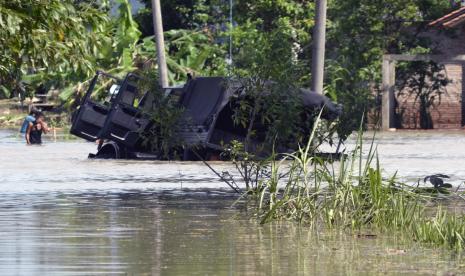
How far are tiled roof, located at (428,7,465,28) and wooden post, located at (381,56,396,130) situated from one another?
81.5 inches

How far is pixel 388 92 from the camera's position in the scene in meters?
49.9

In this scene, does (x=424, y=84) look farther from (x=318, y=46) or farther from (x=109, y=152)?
(x=109, y=152)

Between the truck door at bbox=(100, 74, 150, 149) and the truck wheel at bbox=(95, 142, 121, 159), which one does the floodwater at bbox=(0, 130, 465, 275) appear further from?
the truck wheel at bbox=(95, 142, 121, 159)

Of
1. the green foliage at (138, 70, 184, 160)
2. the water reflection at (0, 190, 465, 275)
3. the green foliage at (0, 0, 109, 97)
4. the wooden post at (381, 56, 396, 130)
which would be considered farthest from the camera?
the wooden post at (381, 56, 396, 130)

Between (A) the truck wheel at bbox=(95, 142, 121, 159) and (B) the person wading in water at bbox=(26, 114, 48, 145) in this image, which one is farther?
(B) the person wading in water at bbox=(26, 114, 48, 145)

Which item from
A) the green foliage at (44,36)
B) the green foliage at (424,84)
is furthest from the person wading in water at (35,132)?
the green foliage at (44,36)

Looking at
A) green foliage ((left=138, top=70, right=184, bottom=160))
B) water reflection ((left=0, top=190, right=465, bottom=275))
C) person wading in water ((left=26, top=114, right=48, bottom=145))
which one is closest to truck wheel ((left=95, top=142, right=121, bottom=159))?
person wading in water ((left=26, top=114, right=48, bottom=145))

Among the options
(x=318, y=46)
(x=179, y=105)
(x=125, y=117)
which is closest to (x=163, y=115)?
(x=179, y=105)

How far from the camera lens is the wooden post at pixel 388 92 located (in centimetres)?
4938

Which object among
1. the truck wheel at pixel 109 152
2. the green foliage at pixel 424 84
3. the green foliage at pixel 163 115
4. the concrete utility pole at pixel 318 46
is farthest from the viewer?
the green foliage at pixel 424 84

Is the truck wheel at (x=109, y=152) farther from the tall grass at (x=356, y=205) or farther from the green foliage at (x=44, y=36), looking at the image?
the green foliage at (x=44, y=36)

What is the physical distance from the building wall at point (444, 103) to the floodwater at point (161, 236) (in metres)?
22.3

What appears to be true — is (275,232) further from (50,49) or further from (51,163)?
(51,163)

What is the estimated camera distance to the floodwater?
1318cm
